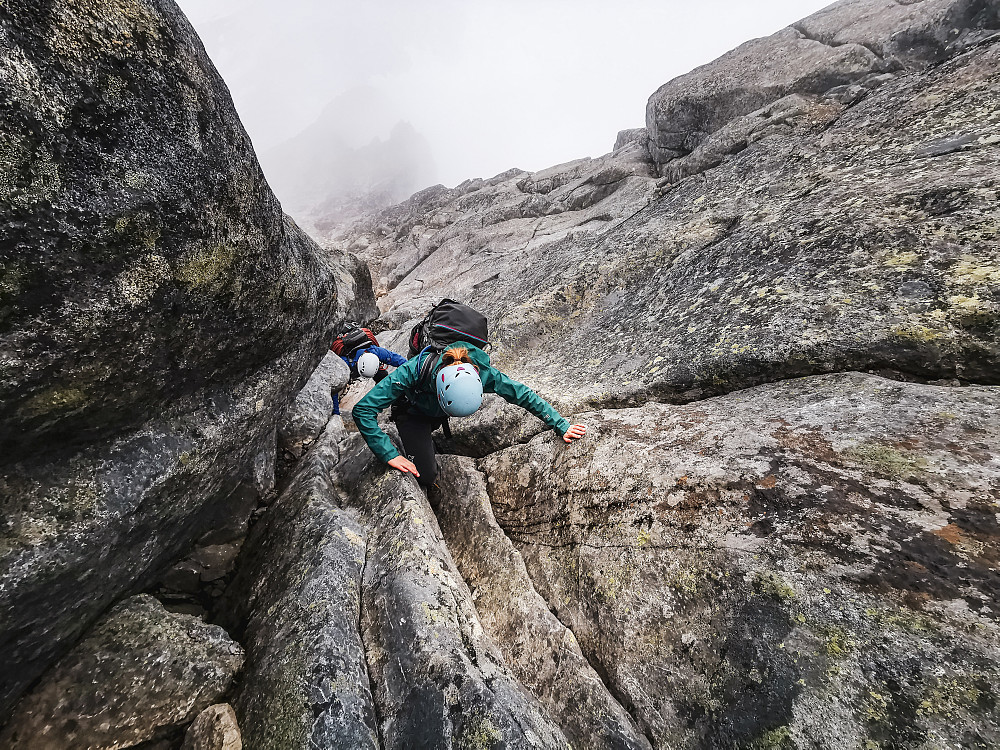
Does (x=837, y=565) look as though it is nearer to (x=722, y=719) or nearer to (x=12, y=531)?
(x=722, y=719)

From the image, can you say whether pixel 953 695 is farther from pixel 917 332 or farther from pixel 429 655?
pixel 917 332

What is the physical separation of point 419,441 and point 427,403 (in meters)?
0.75

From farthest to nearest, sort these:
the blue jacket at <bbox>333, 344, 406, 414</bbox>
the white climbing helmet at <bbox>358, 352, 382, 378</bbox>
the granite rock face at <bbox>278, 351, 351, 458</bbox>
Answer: the blue jacket at <bbox>333, 344, 406, 414</bbox> → the white climbing helmet at <bbox>358, 352, 382, 378</bbox> → the granite rock face at <bbox>278, 351, 351, 458</bbox>

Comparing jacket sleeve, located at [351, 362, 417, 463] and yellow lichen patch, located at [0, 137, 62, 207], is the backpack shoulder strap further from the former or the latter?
yellow lichen patch, located at [0, 137, 62, 207]

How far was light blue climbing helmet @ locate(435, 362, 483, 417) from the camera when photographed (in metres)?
6.56

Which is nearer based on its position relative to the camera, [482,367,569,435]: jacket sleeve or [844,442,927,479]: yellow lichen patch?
[844,442,927,479]: yellow lichen patch

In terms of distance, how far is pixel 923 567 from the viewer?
152 inches

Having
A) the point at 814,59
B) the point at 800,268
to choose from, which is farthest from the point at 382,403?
the point at 814,59

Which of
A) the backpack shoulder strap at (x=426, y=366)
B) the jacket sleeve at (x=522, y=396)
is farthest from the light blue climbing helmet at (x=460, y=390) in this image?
the jacket sleeve at (x=522, y=396)


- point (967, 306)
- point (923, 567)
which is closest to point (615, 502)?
point (923, 567)

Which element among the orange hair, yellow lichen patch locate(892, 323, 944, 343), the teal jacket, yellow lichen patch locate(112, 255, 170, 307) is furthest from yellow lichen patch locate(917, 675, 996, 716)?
yellow lichen patch locate(112, 255, 170, 307)

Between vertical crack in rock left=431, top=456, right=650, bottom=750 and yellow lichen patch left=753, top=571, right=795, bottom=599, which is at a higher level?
yellow lichen patch left=753, top=571, right=795, bottom=599

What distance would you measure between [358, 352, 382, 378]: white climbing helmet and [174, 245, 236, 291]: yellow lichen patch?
6789 millimetres

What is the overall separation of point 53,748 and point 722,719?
618 cm
